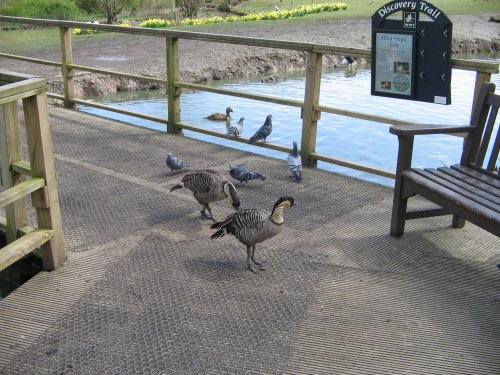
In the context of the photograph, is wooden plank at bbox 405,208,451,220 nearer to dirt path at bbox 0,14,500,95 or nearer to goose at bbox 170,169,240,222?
goose at bbox 170,169,240,222

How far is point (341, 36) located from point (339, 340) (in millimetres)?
A: 19958

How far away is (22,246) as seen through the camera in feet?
12.5

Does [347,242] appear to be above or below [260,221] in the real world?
below

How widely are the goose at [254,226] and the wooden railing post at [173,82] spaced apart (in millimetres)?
3861

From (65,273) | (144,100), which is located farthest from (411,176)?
(144,100)

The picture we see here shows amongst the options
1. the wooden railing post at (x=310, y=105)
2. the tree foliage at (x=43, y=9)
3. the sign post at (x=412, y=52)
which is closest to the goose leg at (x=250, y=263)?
the sign post at (x=412, y=52)

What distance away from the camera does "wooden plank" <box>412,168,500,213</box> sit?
394 cm

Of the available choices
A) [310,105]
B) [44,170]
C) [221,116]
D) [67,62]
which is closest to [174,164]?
[310,105]

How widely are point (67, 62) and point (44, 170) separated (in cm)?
540

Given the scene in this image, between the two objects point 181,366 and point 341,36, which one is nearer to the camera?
point 181,366

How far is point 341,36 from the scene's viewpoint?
2203 cm

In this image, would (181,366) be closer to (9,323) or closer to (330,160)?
(9,323)

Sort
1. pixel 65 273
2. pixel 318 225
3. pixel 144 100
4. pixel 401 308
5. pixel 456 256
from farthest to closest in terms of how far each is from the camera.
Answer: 1. pixel 144 100
2. pixel 318 225
3. pixel 456 256
4. pixel 65 273
5. pixel 401 308

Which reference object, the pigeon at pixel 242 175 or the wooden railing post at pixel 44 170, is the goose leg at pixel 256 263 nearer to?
the wooden railing post at pixel 44 170
